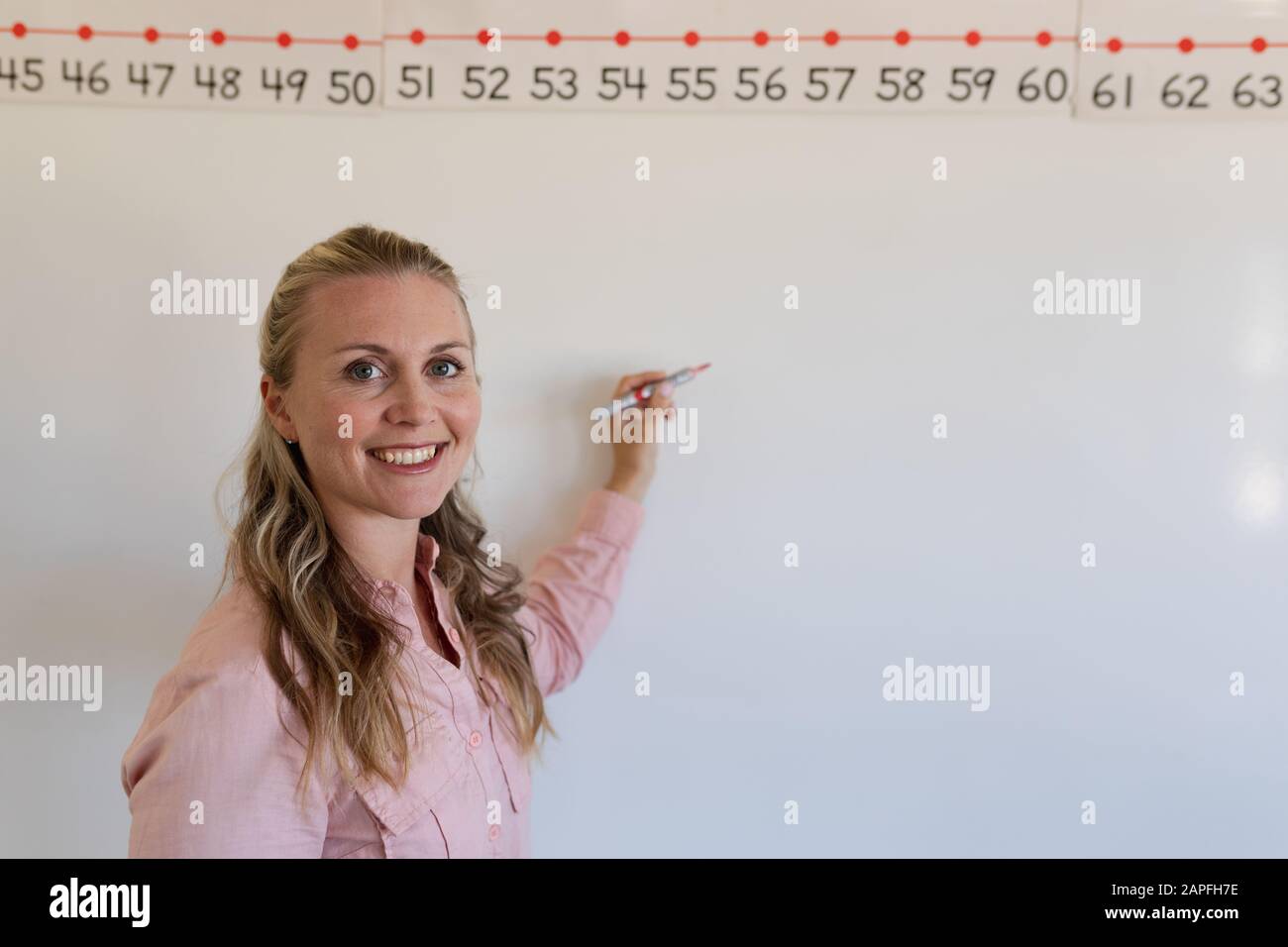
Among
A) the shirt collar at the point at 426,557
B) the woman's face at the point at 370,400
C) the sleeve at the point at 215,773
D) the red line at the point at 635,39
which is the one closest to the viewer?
the sleeve at the point at 215,773

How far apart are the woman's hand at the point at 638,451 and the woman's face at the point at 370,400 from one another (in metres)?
0.26

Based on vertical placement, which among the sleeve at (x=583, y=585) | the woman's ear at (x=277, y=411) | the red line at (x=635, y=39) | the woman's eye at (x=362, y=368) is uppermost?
the red line at (x=635, y=39)

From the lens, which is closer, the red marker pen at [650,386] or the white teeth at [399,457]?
the white teeth at [399,457]

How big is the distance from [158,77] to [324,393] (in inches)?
21.4

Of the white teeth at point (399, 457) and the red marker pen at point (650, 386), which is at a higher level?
the red marker pen at point (650, 386)

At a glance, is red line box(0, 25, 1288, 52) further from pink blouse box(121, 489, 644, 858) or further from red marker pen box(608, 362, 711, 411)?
pink blouse box(121, 489, 644, 858)

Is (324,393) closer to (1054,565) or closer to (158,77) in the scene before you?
(158,77)

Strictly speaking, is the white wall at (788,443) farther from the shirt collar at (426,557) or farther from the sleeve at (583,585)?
the shirt collar at (426,557)

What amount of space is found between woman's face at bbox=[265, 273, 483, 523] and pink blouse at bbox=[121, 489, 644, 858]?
11cm

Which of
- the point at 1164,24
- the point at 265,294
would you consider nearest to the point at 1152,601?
the point at 1164,24

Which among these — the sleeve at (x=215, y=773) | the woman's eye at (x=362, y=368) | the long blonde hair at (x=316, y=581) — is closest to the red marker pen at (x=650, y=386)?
the long blonde hair at (x=316, y=581)

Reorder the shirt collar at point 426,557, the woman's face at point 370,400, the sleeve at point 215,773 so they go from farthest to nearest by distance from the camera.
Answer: the shirt collar at point 426,557, the woman's face at point 370,400, the sleeve at point 215,773

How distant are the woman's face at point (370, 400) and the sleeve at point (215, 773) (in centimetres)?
20

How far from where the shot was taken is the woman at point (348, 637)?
0.83 m
